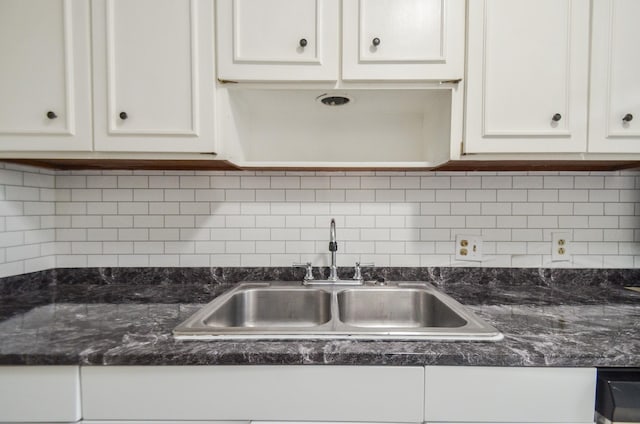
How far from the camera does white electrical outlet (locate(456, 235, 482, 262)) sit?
1.39 metres

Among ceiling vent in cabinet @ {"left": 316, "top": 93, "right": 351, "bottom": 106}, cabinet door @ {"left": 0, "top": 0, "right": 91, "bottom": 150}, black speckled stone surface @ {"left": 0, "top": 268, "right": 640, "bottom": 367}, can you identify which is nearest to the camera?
black speckled stone surface @ {"left": 0, "top": 268, "right": 640, "bottom": 367}

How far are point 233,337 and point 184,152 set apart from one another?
66cm

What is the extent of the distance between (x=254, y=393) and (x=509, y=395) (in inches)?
24.8

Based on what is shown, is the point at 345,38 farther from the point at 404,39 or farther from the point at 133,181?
the point at 133,181

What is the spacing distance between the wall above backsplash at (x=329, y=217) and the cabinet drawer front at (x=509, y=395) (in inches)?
26.9

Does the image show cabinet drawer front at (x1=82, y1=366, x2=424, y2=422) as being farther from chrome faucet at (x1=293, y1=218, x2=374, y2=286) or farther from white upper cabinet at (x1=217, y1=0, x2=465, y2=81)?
white upper cabinet at (x1=217, y1=0, x2=465, y2=81)

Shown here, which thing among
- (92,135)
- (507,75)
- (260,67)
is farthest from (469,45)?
(92,135)

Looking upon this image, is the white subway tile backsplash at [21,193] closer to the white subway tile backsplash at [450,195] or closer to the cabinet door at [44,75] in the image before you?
the cabinet door at [44,75]

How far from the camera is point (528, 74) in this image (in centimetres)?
104

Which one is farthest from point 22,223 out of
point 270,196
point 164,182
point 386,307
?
point 386,307

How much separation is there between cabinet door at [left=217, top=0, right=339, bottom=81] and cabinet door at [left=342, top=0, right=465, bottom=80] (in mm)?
65

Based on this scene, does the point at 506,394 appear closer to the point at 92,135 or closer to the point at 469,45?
the point at 469,45


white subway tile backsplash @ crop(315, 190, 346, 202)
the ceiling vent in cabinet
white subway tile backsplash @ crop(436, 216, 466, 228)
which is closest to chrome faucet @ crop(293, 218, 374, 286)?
white subway tile backsplash @ crop(315, 190, 346, 202)

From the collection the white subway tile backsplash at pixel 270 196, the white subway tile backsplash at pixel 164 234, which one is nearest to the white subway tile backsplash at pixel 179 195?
the white subway tile backsplash at pixel 164 234
